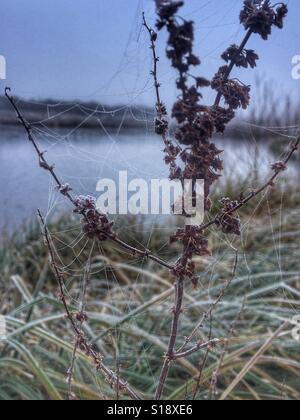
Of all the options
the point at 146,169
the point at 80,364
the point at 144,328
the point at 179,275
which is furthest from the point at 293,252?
the point at 179,275

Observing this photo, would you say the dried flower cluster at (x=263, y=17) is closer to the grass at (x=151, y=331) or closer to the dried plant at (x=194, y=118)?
the dried plant at (x=194, y=118)

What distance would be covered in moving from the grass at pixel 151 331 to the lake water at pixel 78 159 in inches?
3.1

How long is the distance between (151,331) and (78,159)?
43 centimetres

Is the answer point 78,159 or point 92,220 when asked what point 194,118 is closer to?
point 92,220

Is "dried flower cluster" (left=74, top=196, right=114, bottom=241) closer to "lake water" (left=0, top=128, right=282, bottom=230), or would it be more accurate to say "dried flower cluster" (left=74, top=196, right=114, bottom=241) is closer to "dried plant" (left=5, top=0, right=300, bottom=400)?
"dried plant" (left=5, top=0, right=300, bottom=400)

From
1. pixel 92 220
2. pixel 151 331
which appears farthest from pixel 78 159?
pixel 151 331

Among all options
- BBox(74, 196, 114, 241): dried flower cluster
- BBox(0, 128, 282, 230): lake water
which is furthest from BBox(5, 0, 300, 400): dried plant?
BBox(0, 128, 282, 230): lake water

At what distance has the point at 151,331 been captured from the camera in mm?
1006

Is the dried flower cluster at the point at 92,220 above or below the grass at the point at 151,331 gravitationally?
above

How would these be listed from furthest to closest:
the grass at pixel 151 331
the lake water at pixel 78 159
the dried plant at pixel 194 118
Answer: the grass at pixel 151 331 → the lake water at pixel 78 159 → the dried plant at pixel 194 118

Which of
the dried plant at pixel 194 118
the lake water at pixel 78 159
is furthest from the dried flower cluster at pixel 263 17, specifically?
the lake water at pixel 78 159

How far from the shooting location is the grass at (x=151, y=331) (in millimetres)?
814

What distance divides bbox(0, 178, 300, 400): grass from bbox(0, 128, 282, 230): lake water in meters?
0.08
